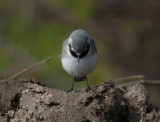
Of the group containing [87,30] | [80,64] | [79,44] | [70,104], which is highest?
[87,30]

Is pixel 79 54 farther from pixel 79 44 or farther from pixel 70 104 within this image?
pixel 70 104

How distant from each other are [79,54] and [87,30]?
4.94m

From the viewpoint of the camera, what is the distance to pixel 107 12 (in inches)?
430

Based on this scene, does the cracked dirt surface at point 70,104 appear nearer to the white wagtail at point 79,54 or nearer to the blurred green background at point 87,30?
the white wagtail at point 79,54

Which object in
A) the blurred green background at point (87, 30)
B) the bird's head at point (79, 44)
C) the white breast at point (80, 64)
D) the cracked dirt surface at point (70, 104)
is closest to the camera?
the cracked dirt surface at point (70, 104)

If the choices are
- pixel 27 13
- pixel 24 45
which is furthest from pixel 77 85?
pixel 27 13

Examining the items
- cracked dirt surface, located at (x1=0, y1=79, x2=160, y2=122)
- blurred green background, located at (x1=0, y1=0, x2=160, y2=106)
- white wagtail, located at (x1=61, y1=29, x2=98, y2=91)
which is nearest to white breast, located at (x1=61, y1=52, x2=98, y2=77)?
white wagtail, located at (x1=61, y1=29, x2=98, y2=91)

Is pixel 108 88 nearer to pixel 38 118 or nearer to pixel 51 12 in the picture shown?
pixel 38 118

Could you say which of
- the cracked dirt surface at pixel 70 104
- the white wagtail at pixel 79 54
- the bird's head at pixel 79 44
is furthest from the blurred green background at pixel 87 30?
the cracked dirt surface at pixel 70 104

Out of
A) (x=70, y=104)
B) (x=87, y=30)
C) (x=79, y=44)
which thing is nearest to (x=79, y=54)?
(x=79, y=44)

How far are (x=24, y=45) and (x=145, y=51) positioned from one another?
134 inches

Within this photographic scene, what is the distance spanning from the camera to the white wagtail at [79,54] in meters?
5.59

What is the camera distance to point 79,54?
5.61 metres

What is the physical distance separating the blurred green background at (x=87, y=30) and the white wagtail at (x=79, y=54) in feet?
10.5
